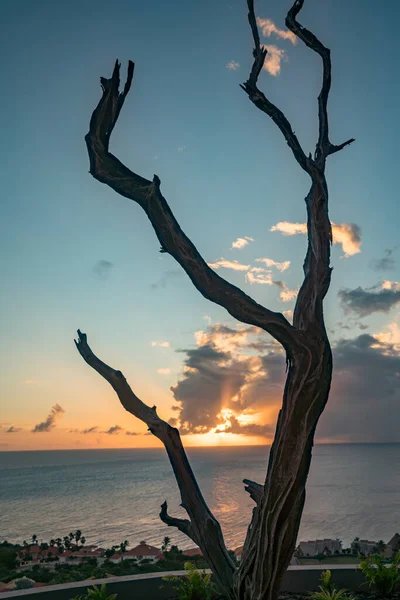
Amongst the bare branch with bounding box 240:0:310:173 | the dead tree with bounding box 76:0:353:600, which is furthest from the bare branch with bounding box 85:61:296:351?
the bare branch with bounding box 240:0:310:173

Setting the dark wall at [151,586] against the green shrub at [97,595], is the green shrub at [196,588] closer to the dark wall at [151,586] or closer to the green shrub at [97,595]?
the dark wall at [151,586]

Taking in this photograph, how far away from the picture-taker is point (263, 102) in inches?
187

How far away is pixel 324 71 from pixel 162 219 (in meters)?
2.03

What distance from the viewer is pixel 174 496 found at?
85.2m

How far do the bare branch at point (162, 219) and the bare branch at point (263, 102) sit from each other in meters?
1.06

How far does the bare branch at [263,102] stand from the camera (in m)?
4.72

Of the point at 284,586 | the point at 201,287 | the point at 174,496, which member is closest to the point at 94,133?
the point at 201,287

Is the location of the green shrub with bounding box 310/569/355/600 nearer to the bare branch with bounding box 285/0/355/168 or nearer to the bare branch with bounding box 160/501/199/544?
the bare branch with bounding box 160/501/199/544

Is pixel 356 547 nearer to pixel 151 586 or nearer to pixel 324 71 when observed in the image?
pixel 151 586

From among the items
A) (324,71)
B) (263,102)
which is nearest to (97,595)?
(263,102)

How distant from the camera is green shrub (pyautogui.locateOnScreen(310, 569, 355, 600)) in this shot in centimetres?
462

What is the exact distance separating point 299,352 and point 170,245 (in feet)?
4.32

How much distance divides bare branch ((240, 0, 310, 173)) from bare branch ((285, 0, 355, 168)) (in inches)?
7.1

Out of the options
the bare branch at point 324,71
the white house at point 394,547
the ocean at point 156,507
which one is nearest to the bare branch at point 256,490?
the bare branch at point 324,71
